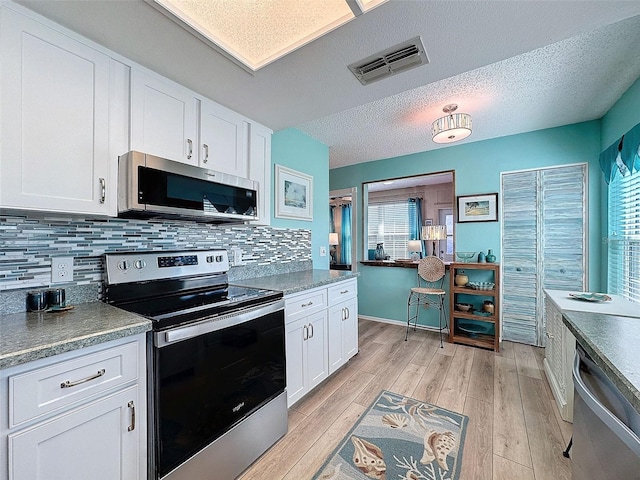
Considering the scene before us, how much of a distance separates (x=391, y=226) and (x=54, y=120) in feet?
21.8

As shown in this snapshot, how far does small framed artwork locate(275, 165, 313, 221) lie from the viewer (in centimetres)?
262

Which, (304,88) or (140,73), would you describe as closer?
(140,73)

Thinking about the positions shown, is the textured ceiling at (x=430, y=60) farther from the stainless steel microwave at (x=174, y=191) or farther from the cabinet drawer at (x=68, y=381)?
the cabinet drawer at (x=68, y=381)

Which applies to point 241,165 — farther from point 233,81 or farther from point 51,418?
point 51,418

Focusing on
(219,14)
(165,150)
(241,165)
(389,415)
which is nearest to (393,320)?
(389,415)

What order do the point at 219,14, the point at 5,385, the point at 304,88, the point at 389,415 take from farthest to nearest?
the point at 389,415 < the point at 304,88 < the point at 219,14 < the point at 5,385

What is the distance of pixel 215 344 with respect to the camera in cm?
131

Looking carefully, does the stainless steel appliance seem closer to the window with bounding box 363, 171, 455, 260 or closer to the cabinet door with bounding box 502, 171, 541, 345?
the cabinet door with bounding box 502, 171, 541, 345

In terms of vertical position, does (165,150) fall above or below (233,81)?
below

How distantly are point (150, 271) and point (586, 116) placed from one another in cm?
414

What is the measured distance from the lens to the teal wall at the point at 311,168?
8.72 feet

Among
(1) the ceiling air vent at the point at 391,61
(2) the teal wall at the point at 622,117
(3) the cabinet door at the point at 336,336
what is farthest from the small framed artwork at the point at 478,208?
(1) the ceiling air vent at the point at 391,61

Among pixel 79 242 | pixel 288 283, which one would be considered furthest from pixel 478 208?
pixel 79 242

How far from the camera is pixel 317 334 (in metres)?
2.13
